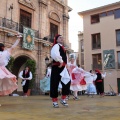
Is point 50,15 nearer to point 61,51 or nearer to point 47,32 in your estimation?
point 47,32

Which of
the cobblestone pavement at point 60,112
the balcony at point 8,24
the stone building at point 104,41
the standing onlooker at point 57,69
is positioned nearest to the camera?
the cobblestone pavement at point 60,112

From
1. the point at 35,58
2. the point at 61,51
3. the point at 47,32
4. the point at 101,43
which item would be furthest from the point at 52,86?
the point at 101,43

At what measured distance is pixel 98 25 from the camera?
29.5 m

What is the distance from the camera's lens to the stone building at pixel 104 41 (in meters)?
27.6

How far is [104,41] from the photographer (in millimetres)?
28938

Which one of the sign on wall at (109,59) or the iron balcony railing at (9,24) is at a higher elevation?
the iron balcony railing at (9,24)

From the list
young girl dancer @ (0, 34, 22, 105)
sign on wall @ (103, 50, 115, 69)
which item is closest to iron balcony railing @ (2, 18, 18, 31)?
young girl dancer @ (0, 34, 22, 105)

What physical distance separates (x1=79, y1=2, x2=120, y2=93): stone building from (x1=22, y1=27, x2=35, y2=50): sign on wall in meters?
12.5

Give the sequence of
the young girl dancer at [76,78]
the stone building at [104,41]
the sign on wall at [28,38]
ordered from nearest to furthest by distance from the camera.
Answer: the young girl dancer at [76,78] → the sign on wall at [28,38] → the stone building at [104,41]

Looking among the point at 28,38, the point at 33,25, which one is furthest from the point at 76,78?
the point at 33,25

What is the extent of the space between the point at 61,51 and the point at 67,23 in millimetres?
18402

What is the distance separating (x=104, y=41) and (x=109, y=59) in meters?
2.48

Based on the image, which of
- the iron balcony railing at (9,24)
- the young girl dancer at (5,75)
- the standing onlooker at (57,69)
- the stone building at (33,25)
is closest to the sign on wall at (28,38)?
the stone building at (33,25)

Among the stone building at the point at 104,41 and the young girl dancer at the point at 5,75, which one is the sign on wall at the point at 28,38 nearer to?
the young girl dancer at the point at 5,75
